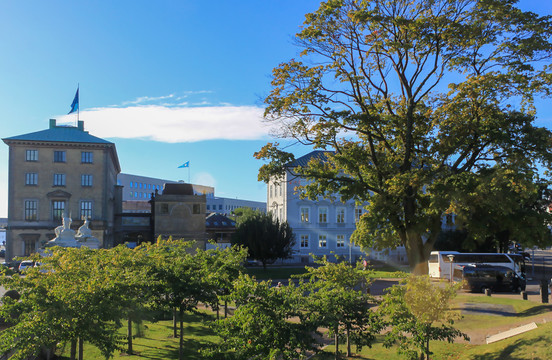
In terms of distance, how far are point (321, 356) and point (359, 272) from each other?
5.62 m

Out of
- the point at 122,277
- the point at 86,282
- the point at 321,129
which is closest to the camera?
the point at 86,282

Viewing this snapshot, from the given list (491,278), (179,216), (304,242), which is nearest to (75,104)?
(179,216)

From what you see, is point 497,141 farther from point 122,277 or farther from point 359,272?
point 122,277

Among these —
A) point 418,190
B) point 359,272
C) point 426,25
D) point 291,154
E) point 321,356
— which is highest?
point 426,25

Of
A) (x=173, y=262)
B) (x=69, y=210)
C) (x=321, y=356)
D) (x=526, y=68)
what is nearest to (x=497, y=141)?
(x=526, y=68)

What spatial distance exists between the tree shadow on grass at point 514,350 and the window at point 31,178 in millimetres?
57407

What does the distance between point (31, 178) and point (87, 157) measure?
7.20 meters

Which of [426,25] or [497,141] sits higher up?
[426,25]

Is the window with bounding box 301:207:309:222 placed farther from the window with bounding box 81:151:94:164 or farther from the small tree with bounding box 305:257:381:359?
the small tree with bounding box 305:257:381:359

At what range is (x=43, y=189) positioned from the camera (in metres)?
57.9

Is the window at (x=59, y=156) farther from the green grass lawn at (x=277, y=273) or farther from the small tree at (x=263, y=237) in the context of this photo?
the green grass lawn at (x=277, y=273)

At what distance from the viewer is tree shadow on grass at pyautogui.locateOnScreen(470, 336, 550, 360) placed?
1256 centimetres

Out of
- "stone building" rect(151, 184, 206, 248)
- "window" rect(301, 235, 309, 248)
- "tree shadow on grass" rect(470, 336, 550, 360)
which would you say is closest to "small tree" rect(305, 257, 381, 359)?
"tree shadow on grass" rect(470, 336, 550, 360)

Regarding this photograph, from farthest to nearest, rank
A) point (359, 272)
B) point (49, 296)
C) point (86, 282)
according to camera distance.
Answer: point (359, 272) < point (86, 282) < point (49, 296)
